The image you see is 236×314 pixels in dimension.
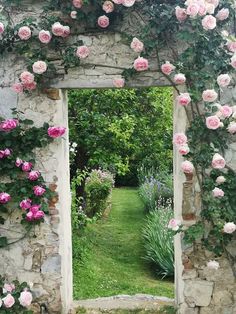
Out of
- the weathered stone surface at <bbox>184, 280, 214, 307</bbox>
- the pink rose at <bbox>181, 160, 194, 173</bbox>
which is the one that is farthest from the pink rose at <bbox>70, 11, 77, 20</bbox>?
the weathered stone surface at <bbox>184, 280, 214, 307</bbox>

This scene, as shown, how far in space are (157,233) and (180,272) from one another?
2.59 m

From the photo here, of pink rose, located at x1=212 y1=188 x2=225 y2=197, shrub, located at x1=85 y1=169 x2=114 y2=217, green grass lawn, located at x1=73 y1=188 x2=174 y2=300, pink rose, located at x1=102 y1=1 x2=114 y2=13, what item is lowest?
green grass lawn, located at x1=73 y1=188 x2=174 y2=300

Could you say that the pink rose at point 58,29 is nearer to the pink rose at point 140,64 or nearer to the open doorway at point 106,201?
the pink rose at point 140,64

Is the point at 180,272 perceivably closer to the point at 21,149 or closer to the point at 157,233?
the point at 21,149

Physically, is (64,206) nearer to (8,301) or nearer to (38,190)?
(38,190)

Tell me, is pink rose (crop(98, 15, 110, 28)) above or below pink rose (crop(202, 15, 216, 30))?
above

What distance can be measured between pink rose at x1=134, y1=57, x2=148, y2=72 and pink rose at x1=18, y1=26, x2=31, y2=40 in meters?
0.89

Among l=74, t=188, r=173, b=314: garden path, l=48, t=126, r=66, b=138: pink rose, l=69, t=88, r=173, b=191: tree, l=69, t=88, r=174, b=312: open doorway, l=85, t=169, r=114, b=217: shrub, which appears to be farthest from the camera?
l=85, t=169, r=114, b=217: shrub

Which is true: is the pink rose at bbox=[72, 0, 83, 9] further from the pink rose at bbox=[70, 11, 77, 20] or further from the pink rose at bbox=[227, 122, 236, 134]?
the pink rose at bbox=[227, 122, 236, 134]

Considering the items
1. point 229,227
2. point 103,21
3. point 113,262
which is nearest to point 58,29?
point 103,21

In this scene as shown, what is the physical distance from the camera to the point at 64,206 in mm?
4215

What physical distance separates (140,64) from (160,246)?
11.1 ft

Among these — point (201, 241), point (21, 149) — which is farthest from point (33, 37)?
point (201, 241)

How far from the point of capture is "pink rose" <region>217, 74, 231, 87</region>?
12.4 feet
